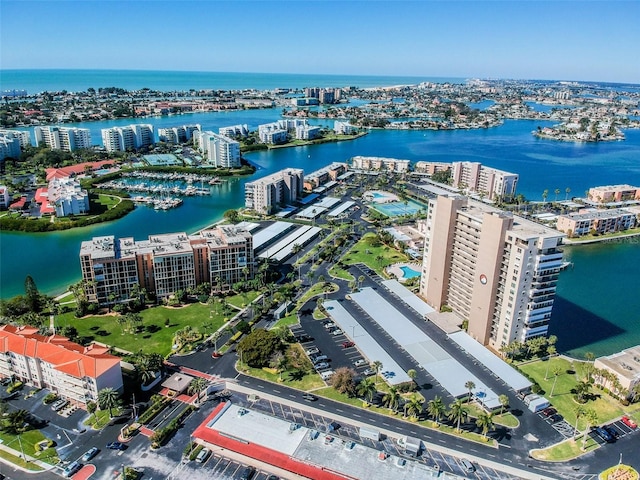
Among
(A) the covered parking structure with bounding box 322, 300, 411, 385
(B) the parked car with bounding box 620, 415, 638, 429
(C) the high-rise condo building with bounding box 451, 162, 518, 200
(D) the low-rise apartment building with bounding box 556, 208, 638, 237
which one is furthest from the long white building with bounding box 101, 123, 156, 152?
(B) the parked car with bounding box 620, 415, 638, 429

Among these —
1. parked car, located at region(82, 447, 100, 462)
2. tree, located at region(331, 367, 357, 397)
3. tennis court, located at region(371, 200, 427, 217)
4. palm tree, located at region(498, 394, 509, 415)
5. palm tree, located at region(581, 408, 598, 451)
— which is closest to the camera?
parked car, located at region(82, 447, 100, 462)

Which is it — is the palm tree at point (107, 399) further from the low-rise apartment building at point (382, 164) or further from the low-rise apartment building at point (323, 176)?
the low-rise apartment building at point (382, 164)

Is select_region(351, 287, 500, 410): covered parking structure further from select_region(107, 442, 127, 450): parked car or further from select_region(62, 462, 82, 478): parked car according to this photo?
select_region(62, 462, 82, 478): parked car

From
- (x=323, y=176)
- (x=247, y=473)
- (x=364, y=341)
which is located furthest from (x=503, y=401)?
(x=323, y=176)

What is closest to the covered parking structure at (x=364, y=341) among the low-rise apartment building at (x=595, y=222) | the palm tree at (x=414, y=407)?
the palm tree at (x=414, y=407)

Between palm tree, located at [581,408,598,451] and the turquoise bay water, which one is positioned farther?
the turquoise bay water

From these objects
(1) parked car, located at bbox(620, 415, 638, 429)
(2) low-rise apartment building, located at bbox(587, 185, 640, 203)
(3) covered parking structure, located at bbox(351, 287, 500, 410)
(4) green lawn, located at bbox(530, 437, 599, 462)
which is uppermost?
Answer: (2) low-rise apartment building, located at bbox(587, 185, 640, 203)

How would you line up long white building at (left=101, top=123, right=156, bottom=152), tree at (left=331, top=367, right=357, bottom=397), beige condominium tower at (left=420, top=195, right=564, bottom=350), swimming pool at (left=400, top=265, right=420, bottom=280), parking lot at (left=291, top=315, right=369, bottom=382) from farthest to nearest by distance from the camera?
long white building at (left=101, top=123, right=156, bottom=152) → swimming pool at (left=400, top=265, right=420, bottom=280) → parking lot at (left=291, top=315, right=369, bottom=382) → beige condominium tower at (left=420, top=195, right=564, bottom=350) → tree at (left=331, top=367, right=357, bottom=397)

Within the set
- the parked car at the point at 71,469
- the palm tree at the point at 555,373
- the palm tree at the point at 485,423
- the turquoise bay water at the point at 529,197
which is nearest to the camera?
the parked car at the point at 71,469
